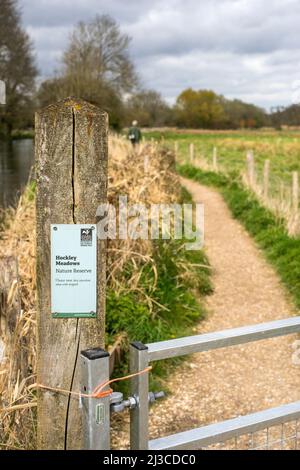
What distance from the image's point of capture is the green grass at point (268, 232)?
754 cm

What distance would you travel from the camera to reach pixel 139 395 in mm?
1993

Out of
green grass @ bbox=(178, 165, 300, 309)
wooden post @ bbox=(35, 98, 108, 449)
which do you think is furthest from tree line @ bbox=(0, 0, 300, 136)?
wooden post @ bbox=(35, 98, 108, 449)

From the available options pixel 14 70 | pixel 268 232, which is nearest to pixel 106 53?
pixel 14 70

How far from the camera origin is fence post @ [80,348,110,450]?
6.21 ft

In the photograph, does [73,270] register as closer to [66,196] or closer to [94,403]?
[66,196]

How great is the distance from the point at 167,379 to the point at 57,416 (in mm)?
2747

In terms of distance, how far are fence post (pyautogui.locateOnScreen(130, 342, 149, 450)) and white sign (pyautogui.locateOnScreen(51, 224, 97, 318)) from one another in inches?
11.0

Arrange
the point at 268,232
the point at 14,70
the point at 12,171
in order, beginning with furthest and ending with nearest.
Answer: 1. the point at 14,70
2. the point at 12,171
3. the point at 268,232


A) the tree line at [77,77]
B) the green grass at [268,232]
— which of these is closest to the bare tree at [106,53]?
the tree line at [77,77]

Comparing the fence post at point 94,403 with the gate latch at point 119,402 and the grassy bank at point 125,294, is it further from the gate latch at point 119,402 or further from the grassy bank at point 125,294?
the grassy bank at point 125,294

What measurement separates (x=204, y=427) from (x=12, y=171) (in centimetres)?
2186

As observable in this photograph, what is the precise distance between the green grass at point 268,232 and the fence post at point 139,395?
4.89 metres
